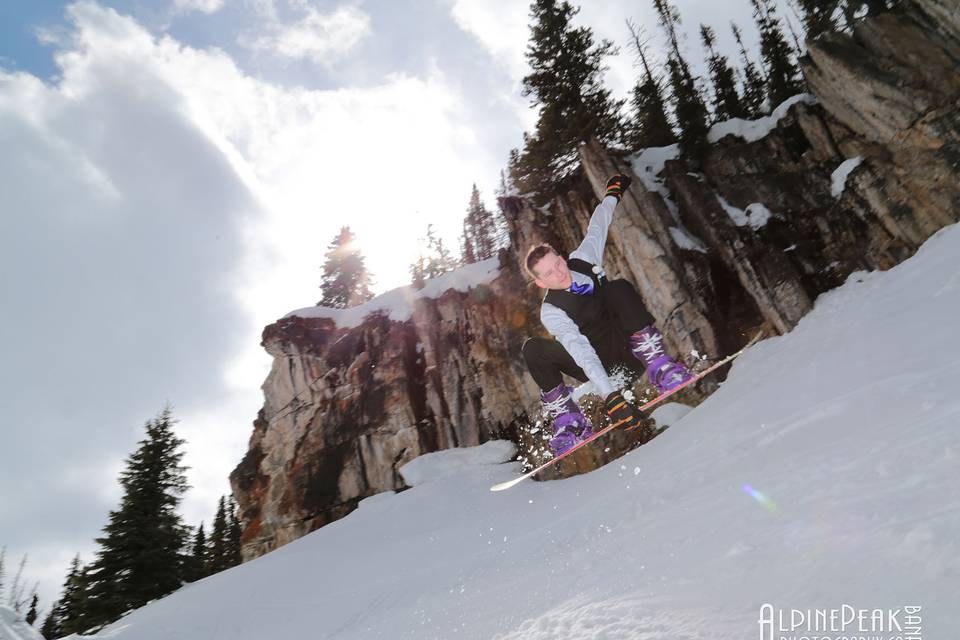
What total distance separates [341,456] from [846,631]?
2064cm

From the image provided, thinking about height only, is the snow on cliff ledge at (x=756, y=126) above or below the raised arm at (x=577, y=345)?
above

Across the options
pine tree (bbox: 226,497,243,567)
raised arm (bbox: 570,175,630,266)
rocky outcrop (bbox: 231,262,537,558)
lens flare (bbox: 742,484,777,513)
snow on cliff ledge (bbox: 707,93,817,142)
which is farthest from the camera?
pine tree (bbox: 226,497,243,567)

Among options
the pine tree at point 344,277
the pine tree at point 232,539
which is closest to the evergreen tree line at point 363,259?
the pine tree at point 344,277

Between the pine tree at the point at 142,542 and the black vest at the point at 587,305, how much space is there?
68.0 feet

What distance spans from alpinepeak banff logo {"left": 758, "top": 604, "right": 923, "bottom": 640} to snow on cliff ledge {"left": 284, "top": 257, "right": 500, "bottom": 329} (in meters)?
21.3

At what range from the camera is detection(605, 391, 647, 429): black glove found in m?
4.69

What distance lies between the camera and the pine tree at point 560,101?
22172mm

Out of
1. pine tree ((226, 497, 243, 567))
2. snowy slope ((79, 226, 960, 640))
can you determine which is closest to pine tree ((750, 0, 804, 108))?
snowy slope ((79, 226, 960, 640))

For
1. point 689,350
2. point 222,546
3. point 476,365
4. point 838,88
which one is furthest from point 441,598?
point 222,546

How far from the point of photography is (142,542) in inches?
714

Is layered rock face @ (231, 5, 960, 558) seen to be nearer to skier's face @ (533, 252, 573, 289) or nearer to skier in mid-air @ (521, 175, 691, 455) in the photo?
skier in mid-air @ (521, 175, 691, 455)

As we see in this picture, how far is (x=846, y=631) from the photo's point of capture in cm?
234

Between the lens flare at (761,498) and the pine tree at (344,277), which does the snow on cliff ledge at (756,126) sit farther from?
the pine tree at (344,277)

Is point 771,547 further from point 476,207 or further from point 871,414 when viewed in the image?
point 476,207
